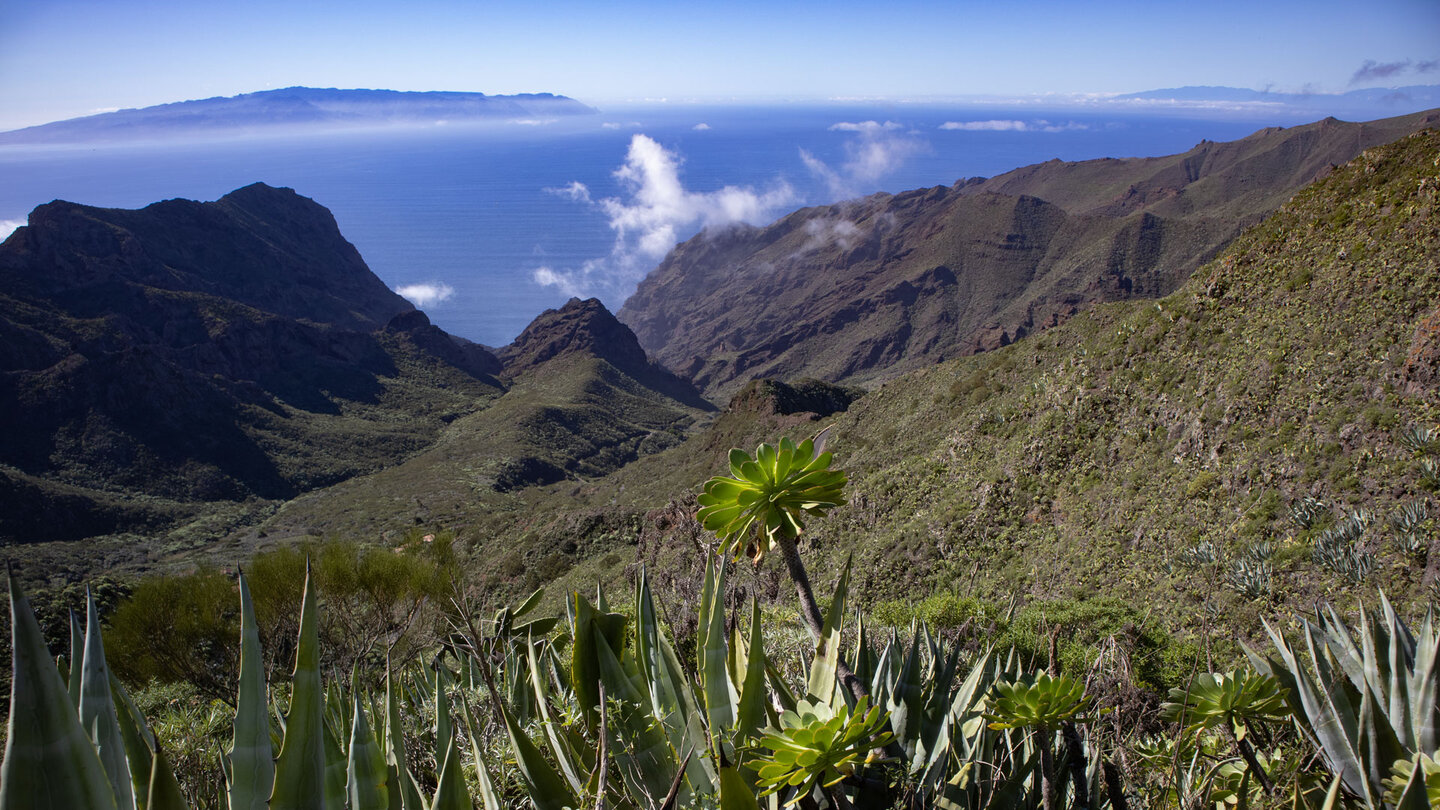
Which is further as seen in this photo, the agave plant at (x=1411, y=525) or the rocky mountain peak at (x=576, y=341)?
the rocky mountain peak at (x=576, y=341)

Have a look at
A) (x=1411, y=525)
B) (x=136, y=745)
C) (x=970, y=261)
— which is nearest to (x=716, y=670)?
(x=136, y=745)

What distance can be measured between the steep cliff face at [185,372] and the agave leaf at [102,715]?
4979 cm

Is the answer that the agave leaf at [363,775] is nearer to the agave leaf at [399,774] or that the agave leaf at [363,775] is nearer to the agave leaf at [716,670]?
the agave leaf at [399,774]

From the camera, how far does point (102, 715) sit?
4.60 ft

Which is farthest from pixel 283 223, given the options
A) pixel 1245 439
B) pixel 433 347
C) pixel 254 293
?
pixel 1245 439

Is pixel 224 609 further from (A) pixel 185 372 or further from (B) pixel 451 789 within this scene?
(A) pixel 185 372

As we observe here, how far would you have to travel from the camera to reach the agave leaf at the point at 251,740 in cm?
131

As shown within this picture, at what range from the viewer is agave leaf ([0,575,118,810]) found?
100cm

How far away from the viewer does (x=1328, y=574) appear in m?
8.41

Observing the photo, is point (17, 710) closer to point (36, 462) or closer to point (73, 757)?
point (73, 757)

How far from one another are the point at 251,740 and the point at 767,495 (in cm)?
126

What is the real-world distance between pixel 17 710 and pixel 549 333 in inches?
3824

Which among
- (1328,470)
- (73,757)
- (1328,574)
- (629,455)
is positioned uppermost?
(73,757)

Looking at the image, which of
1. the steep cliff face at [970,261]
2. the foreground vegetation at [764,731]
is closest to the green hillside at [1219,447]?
the foreground vegetation at [764,731]
